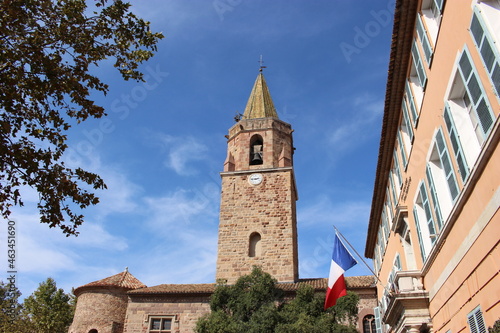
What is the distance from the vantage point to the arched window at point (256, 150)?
28492mm

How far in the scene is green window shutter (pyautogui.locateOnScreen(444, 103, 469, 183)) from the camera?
681 centimetres

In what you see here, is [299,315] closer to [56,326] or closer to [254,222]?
[254,222]

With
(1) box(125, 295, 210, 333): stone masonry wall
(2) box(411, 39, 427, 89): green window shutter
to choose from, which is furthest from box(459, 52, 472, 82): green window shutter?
(1) box(125, 295, 210, 333): stone masonry wall

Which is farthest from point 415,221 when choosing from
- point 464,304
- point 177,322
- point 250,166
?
point 250,166

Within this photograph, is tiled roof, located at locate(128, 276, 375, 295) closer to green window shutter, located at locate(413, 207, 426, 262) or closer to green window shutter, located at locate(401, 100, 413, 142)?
green window shutter, located at locate(413, 207, 426, 262)

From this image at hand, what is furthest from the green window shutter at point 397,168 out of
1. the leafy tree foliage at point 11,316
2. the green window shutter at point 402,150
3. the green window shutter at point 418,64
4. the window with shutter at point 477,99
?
the leafy tree foliage at point 11,316

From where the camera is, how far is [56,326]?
3156 centimetres

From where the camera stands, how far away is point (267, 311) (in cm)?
1828

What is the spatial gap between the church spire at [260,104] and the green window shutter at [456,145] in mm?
23849

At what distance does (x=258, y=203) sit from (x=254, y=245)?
2679 mm

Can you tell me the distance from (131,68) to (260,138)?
21.0m

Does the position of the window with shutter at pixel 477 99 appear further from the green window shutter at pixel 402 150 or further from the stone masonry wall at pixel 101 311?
the stone masonry wall at pixel 101 311

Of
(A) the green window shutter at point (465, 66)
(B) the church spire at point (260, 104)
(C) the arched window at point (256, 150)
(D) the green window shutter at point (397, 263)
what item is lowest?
(D) the green window shutter at point (397, 263)

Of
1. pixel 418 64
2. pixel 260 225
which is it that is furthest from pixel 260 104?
pixel 418 64
